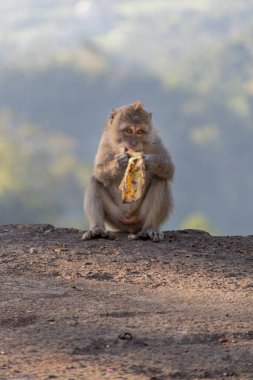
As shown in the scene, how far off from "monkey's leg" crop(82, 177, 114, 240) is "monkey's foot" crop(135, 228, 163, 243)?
1.30 feet

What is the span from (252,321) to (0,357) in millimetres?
2386

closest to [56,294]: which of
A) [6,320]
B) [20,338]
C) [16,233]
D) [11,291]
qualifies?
[11,291]

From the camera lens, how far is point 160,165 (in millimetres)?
13016

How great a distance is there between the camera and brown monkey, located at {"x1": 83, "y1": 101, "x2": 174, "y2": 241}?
42.6 feet

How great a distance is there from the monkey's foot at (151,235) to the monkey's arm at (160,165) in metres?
0.78

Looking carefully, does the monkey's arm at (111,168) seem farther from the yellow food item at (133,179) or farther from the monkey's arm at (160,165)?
the monkey's arm at (160,165)

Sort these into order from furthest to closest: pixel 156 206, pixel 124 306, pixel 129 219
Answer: pixel 129 219 < pixel 156 206 < pixel 124 306

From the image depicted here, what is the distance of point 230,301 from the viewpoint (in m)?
9.53

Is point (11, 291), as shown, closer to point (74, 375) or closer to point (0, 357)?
point (0, 357)

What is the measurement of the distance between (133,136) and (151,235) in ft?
4.57

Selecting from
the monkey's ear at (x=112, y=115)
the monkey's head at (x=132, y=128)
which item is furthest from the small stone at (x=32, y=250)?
the monkey's ear at (x=112, y=115)

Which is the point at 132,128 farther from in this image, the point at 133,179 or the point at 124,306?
the point at 124,306

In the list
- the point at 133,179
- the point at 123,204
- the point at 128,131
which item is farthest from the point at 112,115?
the point at 123,204

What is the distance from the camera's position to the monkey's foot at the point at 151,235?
12836mm
